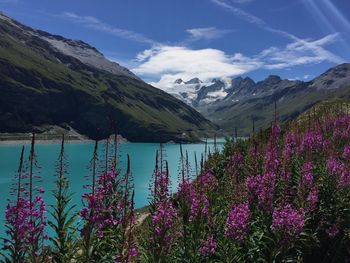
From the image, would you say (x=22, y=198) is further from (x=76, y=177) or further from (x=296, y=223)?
(x=76, y=177)

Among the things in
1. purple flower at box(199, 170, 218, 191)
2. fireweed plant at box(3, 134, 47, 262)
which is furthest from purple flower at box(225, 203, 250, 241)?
fireweed plant at box(3, 134, 47, 262)

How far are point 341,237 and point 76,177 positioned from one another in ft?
351

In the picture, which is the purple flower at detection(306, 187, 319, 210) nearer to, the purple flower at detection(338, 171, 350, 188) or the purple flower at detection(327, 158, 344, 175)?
the purple flower at detection(338, 171, 350, 188)

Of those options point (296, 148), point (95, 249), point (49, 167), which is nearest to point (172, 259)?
point (95, 249)

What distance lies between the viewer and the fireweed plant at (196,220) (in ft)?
29.0

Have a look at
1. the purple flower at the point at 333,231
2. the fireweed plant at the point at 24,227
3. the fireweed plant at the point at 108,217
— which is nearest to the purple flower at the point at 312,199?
the purple flower at the point at 333,231

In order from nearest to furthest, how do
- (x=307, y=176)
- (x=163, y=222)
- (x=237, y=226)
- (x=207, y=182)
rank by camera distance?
(x=163, y=222), (x=237, y=226), (x=307, y=176), (x=207, y=182)

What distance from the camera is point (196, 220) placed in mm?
11891

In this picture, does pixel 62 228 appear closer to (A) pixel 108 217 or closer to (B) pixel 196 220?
(A) pixel 108 217

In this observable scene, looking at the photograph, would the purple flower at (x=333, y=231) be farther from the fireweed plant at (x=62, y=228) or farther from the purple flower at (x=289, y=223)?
the fireweed plant at (x=62, y=228)

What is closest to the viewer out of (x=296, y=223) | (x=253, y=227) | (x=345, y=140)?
(x=296, y=223)

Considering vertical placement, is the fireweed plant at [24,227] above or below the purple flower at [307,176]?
below

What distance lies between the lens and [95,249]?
1027 centimetres

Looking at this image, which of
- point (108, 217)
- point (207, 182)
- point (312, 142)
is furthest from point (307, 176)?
point (108, 217)
